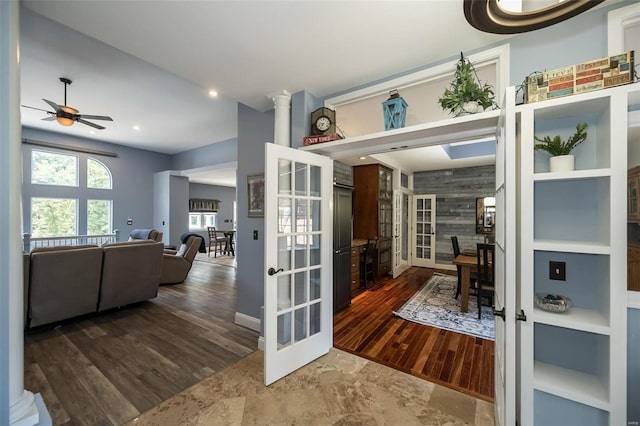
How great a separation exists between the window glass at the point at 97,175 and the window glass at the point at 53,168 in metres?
0.24

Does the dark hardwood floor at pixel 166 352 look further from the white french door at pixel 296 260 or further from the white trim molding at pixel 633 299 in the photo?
the white trim molding at pixel 633 299

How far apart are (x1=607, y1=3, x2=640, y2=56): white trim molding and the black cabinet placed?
272cm

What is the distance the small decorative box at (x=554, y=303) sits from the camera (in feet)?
4.61

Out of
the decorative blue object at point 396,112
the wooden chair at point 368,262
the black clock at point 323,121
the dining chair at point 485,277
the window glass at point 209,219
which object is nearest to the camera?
the decorative blue object at point 396,112

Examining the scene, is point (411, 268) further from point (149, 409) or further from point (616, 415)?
point (149, 409)

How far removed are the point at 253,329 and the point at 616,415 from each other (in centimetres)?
299

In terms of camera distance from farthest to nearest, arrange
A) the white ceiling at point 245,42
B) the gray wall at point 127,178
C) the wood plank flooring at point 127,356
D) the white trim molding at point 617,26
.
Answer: the gray wall at point 127,178
the wood plank flooring at point 127,356
the white ceiling at point 245,42
the white trim molding at point 617,26

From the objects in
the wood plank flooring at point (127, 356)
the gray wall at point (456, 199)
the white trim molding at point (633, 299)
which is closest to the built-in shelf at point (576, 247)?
the white trim molding at point (633, 299)

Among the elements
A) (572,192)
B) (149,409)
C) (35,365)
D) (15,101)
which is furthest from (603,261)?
(35,365)

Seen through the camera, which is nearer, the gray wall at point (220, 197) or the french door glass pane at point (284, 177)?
the french door glass pane at point (284, 177)

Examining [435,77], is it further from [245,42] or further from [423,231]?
[423,231]

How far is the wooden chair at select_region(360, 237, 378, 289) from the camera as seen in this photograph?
15.4 feet

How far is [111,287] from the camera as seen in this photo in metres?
3.51

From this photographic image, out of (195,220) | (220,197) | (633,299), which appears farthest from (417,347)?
(220,197)
